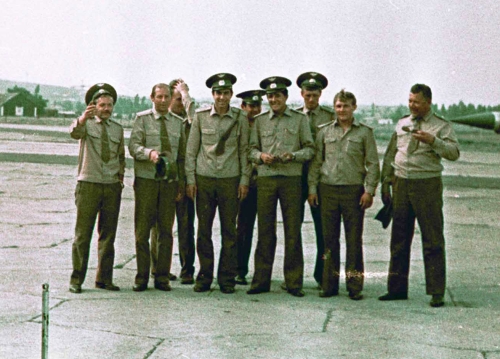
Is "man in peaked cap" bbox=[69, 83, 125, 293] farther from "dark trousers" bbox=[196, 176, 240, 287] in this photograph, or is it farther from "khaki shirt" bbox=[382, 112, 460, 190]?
"khaki shirt" bbox=[382, 112, 460, 190]

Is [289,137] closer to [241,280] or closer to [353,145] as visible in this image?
[353,145]

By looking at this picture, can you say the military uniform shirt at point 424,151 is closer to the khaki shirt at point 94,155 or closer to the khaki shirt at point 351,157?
the khaki shirt at point 351,157

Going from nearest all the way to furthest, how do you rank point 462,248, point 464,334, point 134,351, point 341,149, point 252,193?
point 134,351, point 464,334, point 341,149, point 252,193, point 462,248

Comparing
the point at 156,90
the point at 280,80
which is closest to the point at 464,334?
the point at 280,80

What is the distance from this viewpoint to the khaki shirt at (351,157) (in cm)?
758

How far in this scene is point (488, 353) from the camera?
5574 millimetres

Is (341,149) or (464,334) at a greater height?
(341,149)

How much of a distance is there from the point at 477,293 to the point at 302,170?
2.06 m

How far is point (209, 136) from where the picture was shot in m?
7.76

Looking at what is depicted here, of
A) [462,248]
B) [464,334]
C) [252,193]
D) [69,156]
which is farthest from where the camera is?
[69,156]

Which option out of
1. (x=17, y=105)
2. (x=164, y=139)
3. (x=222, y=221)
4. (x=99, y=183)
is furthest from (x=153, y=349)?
(x=17, y=105)

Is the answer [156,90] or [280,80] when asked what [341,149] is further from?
[156,90]

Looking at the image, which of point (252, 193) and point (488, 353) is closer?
point (488, 353)

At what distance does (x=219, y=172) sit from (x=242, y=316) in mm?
1632
